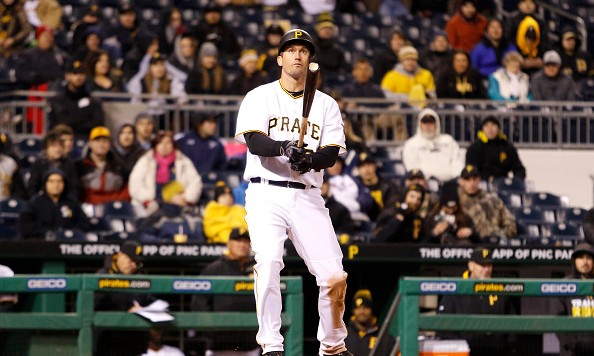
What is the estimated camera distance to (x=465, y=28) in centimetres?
1634

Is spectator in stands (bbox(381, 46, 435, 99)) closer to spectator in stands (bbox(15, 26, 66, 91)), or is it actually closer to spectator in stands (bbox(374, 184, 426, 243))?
spectator in stands (bbox(374, 184, 426, 243))

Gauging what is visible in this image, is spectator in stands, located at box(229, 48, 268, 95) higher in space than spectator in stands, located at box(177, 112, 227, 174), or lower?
higher

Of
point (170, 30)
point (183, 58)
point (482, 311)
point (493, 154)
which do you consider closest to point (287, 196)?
point (482, 311)

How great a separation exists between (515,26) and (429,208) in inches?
184

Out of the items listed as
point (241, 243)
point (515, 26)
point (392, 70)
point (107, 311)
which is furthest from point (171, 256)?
point (515, 26)

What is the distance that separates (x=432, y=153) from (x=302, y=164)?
642 cm

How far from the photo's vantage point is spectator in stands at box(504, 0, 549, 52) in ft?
53.5

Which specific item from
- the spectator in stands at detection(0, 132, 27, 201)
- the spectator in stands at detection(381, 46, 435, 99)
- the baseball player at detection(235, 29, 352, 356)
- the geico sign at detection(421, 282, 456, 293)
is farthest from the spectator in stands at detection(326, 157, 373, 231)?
the baseball player at detection(235, 29, 352, 356)

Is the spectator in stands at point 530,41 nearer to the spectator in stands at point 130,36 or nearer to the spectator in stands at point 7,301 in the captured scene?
the spectator in stands at point 130,36

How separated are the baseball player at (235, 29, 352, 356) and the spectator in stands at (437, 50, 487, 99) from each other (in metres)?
7.41

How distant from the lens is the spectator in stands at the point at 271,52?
14414mm

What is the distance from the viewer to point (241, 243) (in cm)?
1037

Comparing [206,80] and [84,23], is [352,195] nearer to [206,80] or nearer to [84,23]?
[206,80]

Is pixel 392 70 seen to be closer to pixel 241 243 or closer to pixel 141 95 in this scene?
pixel 141 95
